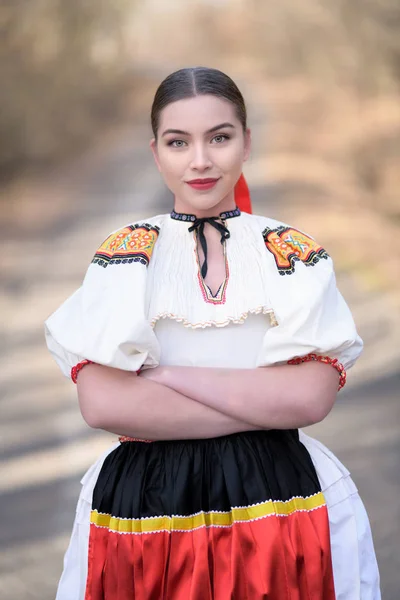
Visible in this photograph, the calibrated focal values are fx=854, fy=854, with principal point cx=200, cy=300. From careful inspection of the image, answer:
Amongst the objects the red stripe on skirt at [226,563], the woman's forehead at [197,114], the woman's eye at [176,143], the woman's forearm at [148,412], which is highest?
the woman's forehead at [197,114]

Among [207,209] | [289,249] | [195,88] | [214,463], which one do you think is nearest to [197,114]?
[195,88]

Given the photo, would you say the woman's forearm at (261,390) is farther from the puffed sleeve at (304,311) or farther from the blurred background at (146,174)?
the blurred background at (146,174)

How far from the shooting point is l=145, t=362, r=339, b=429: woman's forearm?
149cm

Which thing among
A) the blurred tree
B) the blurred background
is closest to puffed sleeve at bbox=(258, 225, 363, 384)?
the blurred background

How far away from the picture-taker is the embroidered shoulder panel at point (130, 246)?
1.59 m

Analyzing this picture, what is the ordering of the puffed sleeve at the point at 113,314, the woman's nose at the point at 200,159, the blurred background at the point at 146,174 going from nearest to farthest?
the puffed sleeve at the point at 113,314 → the woman's nose at the point at 200,159 → the blurred background at the point at 146,174

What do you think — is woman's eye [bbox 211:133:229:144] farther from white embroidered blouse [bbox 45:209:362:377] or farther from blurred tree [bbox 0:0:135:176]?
blurred tree [bbox 0:0:135:176]

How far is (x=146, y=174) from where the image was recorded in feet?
9.58

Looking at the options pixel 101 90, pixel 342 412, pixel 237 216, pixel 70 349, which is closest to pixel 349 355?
pixel 237 216

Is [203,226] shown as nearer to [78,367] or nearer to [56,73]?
[78,367]

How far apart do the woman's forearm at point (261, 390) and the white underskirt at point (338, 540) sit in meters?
0.18

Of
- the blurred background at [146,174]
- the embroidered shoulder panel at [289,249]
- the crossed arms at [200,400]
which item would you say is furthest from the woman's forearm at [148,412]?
the blurred background at [146,174]

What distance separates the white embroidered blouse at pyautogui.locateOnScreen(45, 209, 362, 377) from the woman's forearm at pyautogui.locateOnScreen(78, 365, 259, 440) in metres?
0.05

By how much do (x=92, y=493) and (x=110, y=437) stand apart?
116 cm
